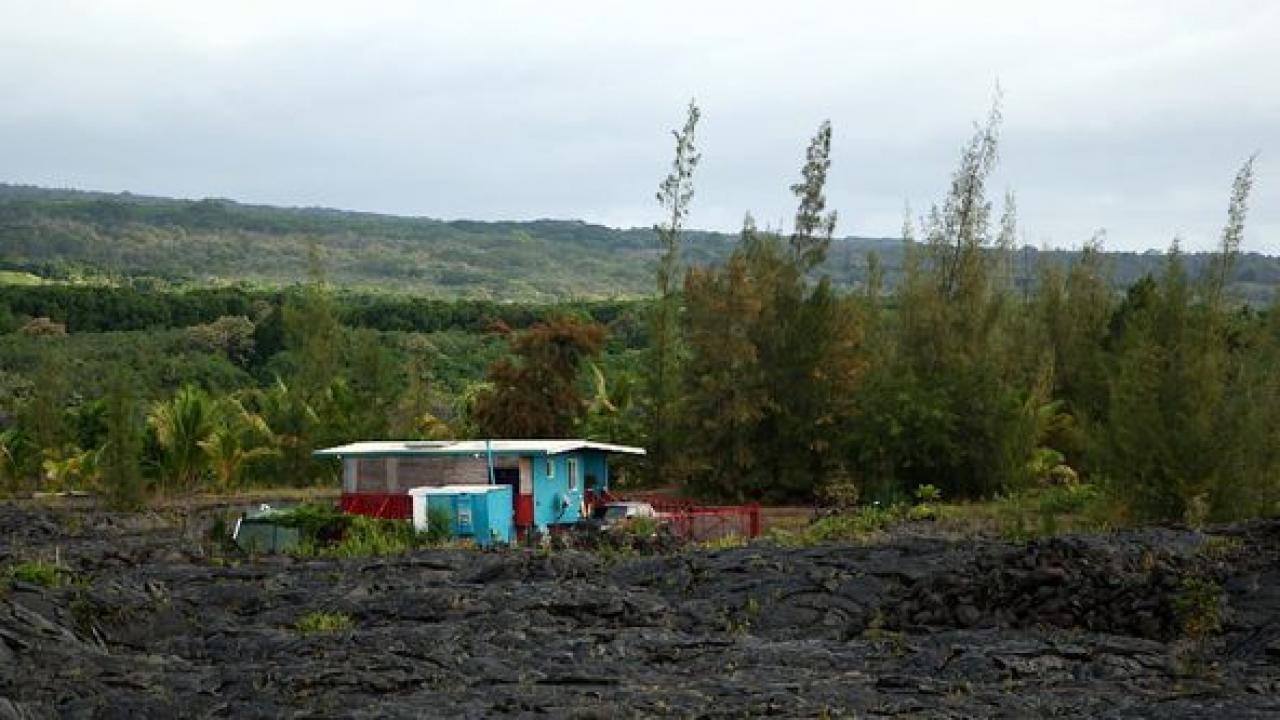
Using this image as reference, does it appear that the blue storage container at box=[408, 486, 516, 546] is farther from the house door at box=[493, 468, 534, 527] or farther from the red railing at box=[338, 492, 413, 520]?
the house door at box=[493, 468, 534, 527]

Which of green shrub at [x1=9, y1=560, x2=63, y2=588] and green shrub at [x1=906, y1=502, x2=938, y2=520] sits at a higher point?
green shrub at [x1=9, y1=560, x2=63, y2=588]

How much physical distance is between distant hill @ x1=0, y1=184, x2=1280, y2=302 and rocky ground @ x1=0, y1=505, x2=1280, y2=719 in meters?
95.5

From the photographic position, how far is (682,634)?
16.1 metres

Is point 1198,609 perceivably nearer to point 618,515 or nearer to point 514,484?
point 618,515

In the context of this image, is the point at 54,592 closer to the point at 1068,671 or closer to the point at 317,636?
the point at 317,636

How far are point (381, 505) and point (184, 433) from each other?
345 inches

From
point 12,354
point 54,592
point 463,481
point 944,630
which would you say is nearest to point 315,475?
point 463,481

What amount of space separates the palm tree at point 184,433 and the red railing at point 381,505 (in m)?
7.53

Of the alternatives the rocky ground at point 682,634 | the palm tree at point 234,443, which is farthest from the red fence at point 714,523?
the palm tree at point 234,443

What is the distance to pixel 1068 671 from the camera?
45.4 ft

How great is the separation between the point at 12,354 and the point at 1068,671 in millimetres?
59374

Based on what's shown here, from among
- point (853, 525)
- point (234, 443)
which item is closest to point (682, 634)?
point (853, 525)

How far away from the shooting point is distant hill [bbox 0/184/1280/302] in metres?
132

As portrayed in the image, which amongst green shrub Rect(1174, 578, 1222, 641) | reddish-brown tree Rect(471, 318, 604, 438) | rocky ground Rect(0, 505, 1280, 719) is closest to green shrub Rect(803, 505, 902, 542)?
rocky ground Rect(0, 505, 1280, 719)
